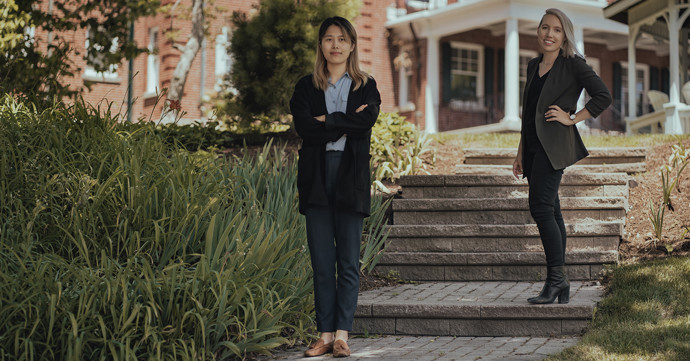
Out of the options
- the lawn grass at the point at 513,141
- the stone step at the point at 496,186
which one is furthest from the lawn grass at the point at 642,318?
the lawn grass at the point at 513,141

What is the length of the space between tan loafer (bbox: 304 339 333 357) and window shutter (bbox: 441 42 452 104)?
18.2m

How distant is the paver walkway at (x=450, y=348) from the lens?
4547mm

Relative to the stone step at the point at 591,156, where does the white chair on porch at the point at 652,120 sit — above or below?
above

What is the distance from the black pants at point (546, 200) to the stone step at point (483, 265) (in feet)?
4.44

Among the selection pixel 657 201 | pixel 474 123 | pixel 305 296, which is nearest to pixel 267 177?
pixel 305 296

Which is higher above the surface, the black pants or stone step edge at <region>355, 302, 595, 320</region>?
the black pants

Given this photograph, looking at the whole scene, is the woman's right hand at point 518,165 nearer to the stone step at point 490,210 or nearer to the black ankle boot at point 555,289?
the black ankle boot at point 555,289

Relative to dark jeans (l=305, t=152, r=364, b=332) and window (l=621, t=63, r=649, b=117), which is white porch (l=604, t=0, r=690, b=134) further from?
dark jeans (l=305, t=152, r=364, b=332)

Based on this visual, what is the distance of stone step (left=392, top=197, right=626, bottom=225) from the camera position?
295 inches

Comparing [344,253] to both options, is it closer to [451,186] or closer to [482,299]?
[482,299]

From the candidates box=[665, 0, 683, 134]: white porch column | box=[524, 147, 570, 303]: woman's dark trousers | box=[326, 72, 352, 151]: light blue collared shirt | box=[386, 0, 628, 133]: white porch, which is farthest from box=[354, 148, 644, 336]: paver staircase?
box=[386, 0, 628, 133]: white porch

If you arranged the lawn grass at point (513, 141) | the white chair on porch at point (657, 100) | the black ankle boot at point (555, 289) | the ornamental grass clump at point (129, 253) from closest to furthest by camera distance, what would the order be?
the ornamental grass clump at point (129, 253) → the black ankle boot at point (555, 289) → the lawn grass at point (513, 141) → the white chair on porch at point (657, 100)

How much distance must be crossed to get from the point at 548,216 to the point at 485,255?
62.5 inches

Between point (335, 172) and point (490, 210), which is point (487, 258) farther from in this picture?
point (335, 172)
